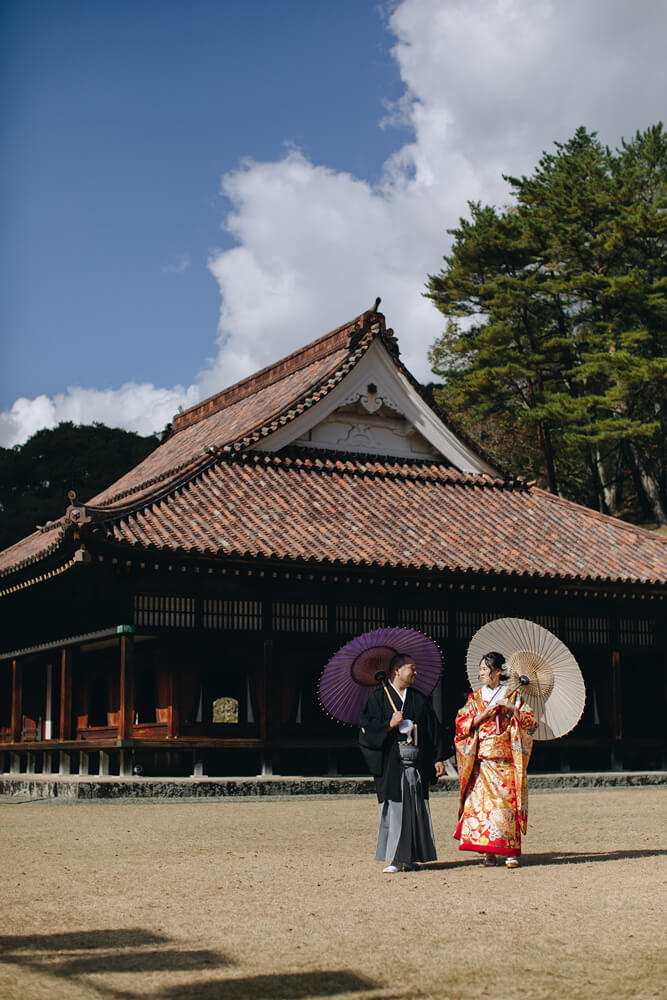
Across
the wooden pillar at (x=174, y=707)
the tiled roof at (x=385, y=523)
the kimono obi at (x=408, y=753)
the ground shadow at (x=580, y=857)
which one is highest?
the tiled roof at (x=385, y=523)

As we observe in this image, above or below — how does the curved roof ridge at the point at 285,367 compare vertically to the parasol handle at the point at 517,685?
above

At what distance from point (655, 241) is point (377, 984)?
3749 cm

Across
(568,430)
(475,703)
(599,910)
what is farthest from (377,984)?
(568,430)

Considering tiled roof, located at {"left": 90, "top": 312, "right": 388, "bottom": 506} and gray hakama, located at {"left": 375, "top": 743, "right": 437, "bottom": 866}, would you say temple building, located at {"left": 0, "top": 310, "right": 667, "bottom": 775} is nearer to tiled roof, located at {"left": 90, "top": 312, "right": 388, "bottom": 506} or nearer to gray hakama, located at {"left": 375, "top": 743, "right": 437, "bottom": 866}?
tiled roof, located at {"left": 90, "top": 312, "right": 388, "bottom": 506}

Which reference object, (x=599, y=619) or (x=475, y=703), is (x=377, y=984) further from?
(x=599, y=619)

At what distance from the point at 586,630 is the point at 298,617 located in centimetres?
562

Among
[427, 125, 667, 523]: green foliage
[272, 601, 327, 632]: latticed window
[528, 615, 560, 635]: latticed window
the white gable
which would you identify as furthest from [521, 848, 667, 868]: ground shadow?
[427, 125, 667, 523]: green foliage

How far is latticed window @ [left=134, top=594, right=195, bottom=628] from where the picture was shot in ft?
54.9

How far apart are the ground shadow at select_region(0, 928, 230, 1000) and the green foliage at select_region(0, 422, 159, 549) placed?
130 ft

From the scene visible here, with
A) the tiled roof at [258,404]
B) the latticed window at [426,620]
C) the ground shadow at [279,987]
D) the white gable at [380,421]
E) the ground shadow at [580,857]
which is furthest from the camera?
the white gable at [380,421]

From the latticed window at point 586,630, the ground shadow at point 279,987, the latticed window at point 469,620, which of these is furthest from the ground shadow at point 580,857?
the latticed window at point 586,630

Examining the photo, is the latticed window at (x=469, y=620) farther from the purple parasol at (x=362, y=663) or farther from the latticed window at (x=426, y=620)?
the purple parasol at (x=362, y=663)

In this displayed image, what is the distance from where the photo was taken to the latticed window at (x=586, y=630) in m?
20.2

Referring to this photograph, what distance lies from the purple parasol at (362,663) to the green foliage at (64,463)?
35.9 metres
